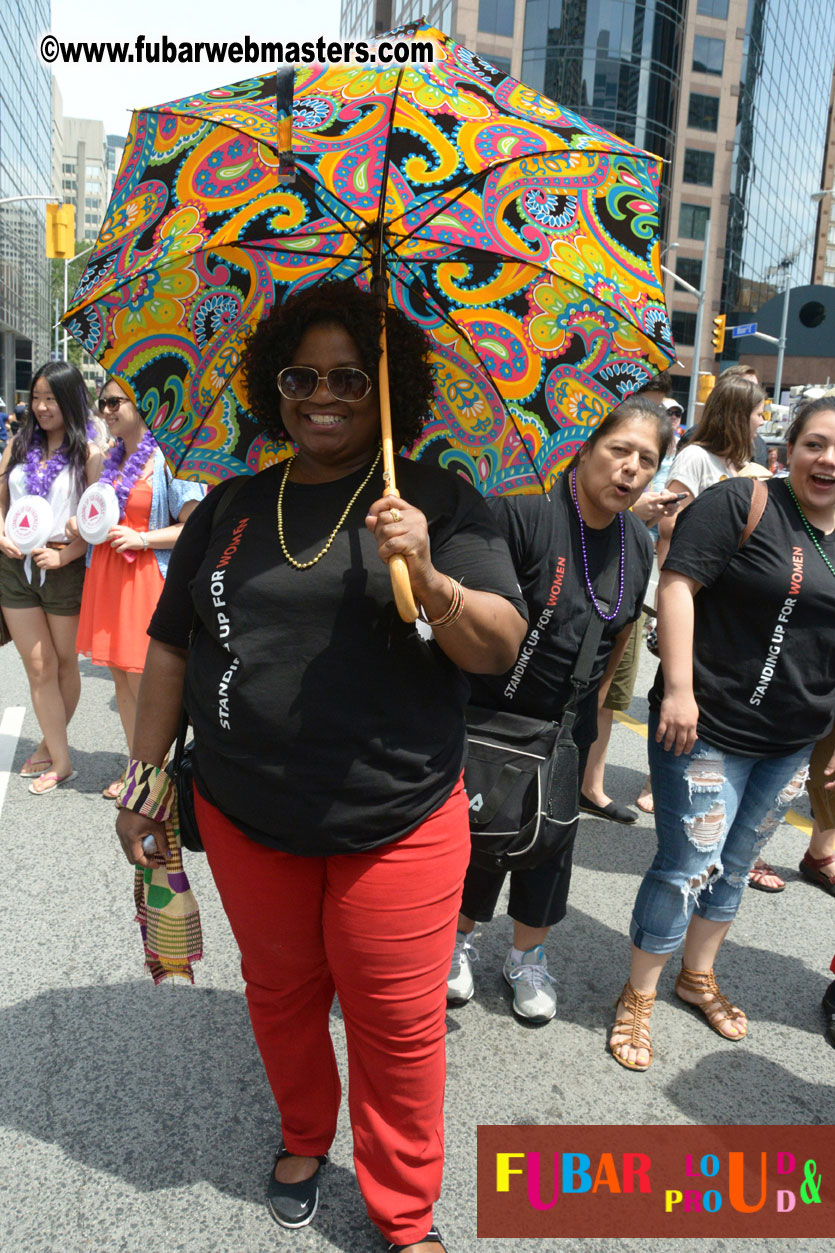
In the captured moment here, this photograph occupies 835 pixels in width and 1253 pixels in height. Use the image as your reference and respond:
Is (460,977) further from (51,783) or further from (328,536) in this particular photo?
(51,783)

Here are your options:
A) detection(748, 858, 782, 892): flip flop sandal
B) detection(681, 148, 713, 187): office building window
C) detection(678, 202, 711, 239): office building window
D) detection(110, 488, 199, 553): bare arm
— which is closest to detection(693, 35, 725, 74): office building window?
detection(681, 148, 713, 187): office building window

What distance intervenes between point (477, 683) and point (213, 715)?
1121 mm

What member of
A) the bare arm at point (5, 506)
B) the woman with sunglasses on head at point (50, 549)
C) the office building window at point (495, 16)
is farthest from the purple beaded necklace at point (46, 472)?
the office building window at point (495, 16)

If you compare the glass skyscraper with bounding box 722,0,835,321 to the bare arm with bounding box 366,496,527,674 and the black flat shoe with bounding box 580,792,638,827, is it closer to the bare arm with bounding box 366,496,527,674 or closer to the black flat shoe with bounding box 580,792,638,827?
the black flat shoe with bounding box 580,792,638,827

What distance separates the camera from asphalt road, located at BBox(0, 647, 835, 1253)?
2.14m

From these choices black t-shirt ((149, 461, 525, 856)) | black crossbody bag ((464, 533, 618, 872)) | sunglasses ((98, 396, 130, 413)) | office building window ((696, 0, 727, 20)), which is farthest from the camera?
office building window ((696, 0, 727, 20))

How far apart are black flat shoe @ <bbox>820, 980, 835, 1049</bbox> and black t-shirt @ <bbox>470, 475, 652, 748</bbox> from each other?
129 centimetres

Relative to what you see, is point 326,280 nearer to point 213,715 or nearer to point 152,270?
point 152,270

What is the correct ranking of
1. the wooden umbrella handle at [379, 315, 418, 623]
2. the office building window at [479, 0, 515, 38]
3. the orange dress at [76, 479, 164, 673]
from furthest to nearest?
the office building window at [479, 0, 515, 38] < the orange dress at [76, 479, 164, 673] < the wooden umbrella handle at [379, 315, 418, 623]

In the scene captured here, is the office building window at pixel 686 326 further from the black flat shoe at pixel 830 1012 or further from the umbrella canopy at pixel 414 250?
the umbrella canopy at pixel 414 250

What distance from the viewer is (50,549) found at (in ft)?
14.5

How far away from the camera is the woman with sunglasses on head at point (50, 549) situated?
4.42m

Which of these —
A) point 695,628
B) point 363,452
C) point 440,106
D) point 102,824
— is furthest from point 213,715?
point 102,824

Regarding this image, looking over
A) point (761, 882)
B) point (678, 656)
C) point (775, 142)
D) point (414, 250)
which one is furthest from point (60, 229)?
point (775, 142)
